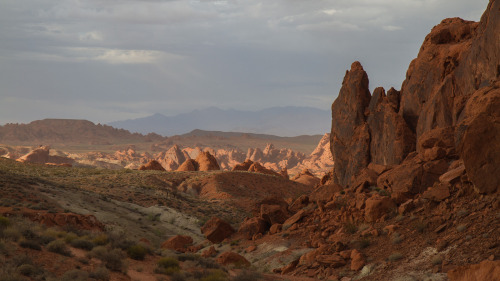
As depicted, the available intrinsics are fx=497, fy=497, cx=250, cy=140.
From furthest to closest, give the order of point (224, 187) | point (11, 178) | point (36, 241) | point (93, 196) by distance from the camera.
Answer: point (224, 187)
point (93, 196)
point (11, 178)
point (36, 241)

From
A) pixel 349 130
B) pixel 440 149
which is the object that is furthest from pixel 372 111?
pixel 440 149

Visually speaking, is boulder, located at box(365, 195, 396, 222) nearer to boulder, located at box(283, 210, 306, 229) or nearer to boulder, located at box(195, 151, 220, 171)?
boulder, located at box(283, 210, 306, 229)

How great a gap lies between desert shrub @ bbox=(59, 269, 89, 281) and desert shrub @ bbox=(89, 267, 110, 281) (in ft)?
1.00

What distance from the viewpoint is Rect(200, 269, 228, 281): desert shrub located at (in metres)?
17.5

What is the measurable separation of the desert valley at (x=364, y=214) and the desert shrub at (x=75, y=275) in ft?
0.23

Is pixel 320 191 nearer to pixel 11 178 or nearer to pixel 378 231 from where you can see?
pixel 378 231

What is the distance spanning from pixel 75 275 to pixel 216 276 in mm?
4948

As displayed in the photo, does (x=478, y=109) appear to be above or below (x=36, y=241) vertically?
above

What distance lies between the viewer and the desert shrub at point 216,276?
57.4 ft

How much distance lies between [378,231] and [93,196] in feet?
110

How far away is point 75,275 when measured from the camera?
1518cm

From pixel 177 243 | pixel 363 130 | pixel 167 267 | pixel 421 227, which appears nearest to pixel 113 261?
pixel 167 267

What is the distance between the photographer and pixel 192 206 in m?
56.8

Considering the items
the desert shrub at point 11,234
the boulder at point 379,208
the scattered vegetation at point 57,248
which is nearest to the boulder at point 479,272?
the boulder at point 379,208
